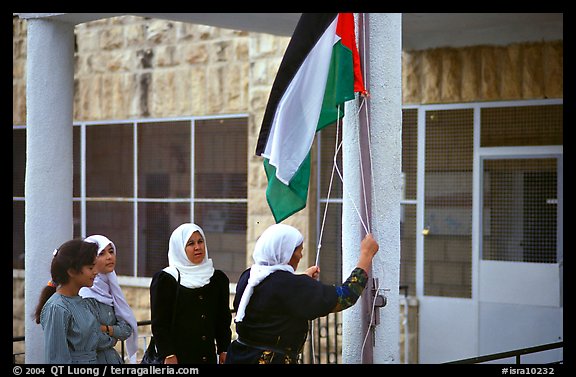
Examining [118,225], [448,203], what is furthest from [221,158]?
[448,203]

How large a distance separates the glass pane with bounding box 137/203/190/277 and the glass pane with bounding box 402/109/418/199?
10.5 feet

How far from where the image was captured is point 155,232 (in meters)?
12.3

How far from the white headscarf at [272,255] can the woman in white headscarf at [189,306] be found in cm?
86

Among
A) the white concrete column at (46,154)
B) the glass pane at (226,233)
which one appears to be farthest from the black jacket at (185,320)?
the glass pane at (226,233)

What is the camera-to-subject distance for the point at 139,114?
1221 cm

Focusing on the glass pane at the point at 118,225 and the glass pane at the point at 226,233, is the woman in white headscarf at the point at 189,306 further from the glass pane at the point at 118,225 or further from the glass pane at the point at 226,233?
the glass pane at the point at 118,225

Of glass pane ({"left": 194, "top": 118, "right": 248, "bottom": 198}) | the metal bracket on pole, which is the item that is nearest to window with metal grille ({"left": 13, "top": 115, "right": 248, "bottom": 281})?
glass pane ({"left": 194, "top": 118, "right": 248, "bottom": 198})

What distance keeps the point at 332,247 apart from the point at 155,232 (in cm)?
261

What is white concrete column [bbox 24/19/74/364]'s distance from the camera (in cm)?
800

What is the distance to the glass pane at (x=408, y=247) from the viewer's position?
10.3m

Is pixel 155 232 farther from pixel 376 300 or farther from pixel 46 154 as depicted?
pixel 376 300
